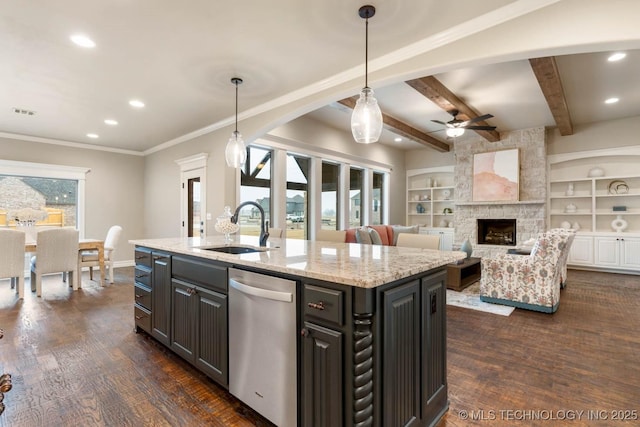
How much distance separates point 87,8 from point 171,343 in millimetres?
2567

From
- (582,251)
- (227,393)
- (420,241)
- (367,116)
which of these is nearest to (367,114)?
(367,116)

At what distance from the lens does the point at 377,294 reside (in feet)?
4.31

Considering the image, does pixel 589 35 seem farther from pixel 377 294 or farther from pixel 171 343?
pixel 171 343

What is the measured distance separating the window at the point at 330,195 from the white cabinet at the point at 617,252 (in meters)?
5.21

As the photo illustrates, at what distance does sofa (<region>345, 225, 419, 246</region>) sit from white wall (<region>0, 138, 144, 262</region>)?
16.2 ft

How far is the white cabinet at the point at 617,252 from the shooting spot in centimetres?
576

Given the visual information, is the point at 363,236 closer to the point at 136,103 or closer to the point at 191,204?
the point at 191,204

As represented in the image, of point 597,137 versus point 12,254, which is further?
point 597,137

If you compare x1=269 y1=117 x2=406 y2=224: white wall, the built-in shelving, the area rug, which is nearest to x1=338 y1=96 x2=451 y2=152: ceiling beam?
x1=269 y1=117 x2=406 y2=224: white wall

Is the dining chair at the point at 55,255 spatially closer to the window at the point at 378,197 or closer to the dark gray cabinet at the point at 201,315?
the dark gray cabinet at the point at 201,315

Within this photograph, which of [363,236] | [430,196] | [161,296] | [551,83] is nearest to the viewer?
[161,296]

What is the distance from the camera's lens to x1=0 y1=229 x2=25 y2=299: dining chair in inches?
158

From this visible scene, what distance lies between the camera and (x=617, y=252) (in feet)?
19.4

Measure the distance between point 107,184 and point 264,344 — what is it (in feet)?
21.9
